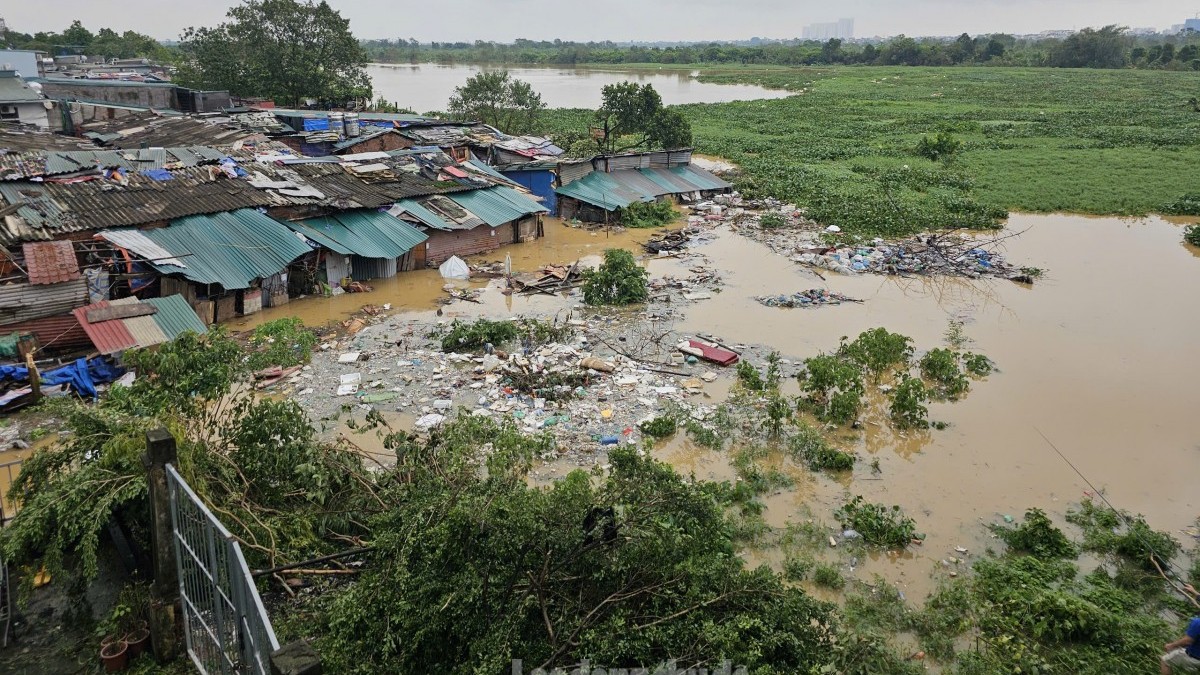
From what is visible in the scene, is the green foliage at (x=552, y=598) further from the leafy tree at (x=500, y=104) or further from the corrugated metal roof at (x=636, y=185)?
the leafy tree at (x=500, y=104)

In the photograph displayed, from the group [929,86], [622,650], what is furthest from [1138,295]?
[929,86]

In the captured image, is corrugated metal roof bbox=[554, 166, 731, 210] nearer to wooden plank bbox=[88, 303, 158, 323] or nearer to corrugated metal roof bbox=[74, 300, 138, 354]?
wooden plank bbox=[88, 303, 158, 323]

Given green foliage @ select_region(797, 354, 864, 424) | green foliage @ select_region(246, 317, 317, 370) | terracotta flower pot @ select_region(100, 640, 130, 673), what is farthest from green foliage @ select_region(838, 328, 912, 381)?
terracotta flower pot @ select_region(100, 640, 130, 673)

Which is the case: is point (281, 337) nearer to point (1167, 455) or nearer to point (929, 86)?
point (1167, 455)

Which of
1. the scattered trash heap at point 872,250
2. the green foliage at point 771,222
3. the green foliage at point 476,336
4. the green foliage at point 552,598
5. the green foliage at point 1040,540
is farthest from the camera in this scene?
the green foliage at point 771,222

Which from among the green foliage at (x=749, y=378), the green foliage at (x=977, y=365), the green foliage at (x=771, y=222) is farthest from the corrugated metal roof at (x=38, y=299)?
the green foliage at (x=771, y=222)

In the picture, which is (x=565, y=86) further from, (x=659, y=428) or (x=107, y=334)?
(x=659, y=428)
